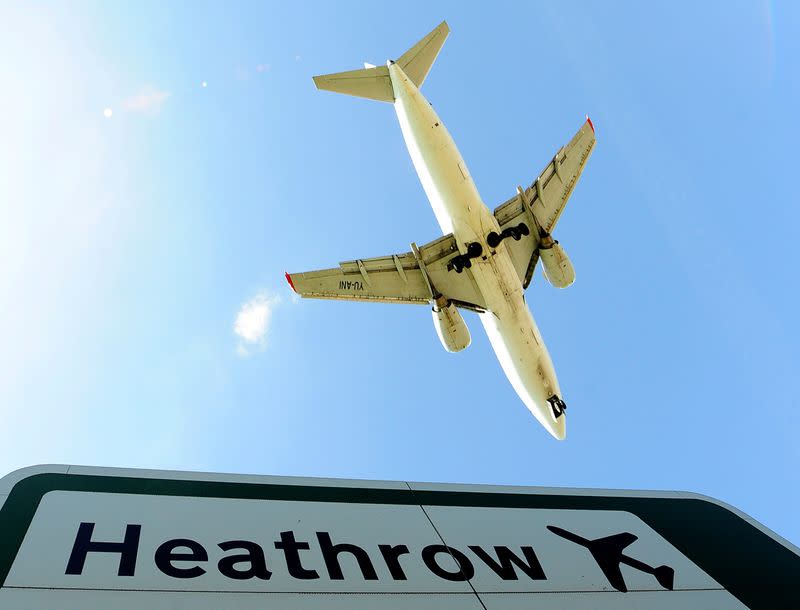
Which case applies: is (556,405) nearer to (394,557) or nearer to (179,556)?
(394,557)

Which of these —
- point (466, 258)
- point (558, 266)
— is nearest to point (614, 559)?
point (466, 258)

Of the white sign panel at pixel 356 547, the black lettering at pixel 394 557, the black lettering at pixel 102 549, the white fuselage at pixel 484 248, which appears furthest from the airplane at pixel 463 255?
the black lettering at pixel 102 549

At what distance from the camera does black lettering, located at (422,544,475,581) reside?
5637mm

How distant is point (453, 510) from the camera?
646 cm

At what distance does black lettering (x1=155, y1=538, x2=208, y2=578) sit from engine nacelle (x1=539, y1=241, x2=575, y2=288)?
28742 mm

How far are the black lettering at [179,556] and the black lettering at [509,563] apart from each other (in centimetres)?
229

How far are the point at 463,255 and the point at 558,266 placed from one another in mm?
5684

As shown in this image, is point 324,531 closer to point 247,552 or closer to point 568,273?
point 247,552

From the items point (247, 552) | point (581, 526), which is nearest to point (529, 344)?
point (581, 526)

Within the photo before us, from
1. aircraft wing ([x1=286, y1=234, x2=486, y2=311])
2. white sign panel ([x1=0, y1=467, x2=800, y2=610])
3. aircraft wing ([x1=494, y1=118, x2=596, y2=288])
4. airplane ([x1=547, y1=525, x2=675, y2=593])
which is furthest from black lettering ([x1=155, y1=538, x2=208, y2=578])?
aircraft wing ([x1=494, y1=118, x2=596, y2=288])

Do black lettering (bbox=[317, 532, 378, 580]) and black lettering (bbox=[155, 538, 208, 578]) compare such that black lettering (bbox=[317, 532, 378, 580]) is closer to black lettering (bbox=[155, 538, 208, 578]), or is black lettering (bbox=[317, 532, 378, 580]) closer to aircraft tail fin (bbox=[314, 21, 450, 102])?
black lettering (bbox=[155, 538, 208, 578])

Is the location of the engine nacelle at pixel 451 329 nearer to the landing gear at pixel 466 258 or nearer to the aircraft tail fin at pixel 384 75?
the landing gear at pixel 466 258

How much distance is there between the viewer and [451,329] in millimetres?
31578

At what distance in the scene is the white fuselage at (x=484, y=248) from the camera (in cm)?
2702
